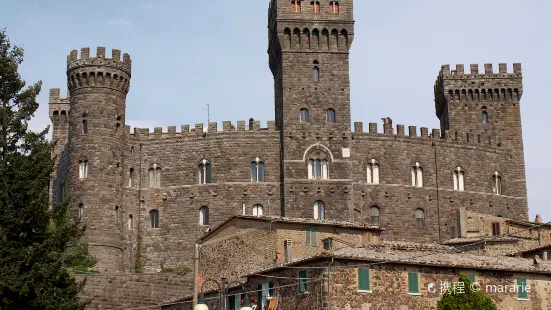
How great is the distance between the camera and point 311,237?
153 feet

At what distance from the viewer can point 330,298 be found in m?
36.3

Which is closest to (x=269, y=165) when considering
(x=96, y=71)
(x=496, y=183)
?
(x=96, y=71)

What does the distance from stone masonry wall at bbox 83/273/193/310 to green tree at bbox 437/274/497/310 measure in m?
19.2

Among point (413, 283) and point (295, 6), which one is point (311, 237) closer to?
point (413, 283)

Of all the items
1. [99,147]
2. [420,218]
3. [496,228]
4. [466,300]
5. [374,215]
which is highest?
[99,147]

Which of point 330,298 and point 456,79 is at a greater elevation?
point 456,79

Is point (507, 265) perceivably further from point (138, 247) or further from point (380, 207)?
point (138, 247)

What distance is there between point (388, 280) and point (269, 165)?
26.2m

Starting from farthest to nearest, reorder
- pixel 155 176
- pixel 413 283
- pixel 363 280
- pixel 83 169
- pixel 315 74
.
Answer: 1. pixel 155 176
2. pixel 315 74
3. pixel 83 169
4. pixel 413 283
5. pixel 363 280

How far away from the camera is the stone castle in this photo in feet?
203

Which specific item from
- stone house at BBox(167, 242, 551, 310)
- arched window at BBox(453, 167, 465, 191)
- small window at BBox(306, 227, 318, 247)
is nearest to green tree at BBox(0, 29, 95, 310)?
stone house at BBox(167, 242, 551, 310)

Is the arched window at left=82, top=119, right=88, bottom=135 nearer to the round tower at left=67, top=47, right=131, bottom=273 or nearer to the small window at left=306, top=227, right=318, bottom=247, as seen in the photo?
the round tower at left=67, top=47, right=131, bottom=273

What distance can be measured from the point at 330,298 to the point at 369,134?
29534 mm

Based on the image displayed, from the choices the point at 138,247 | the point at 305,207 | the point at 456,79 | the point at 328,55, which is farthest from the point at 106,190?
the point at 456,79
